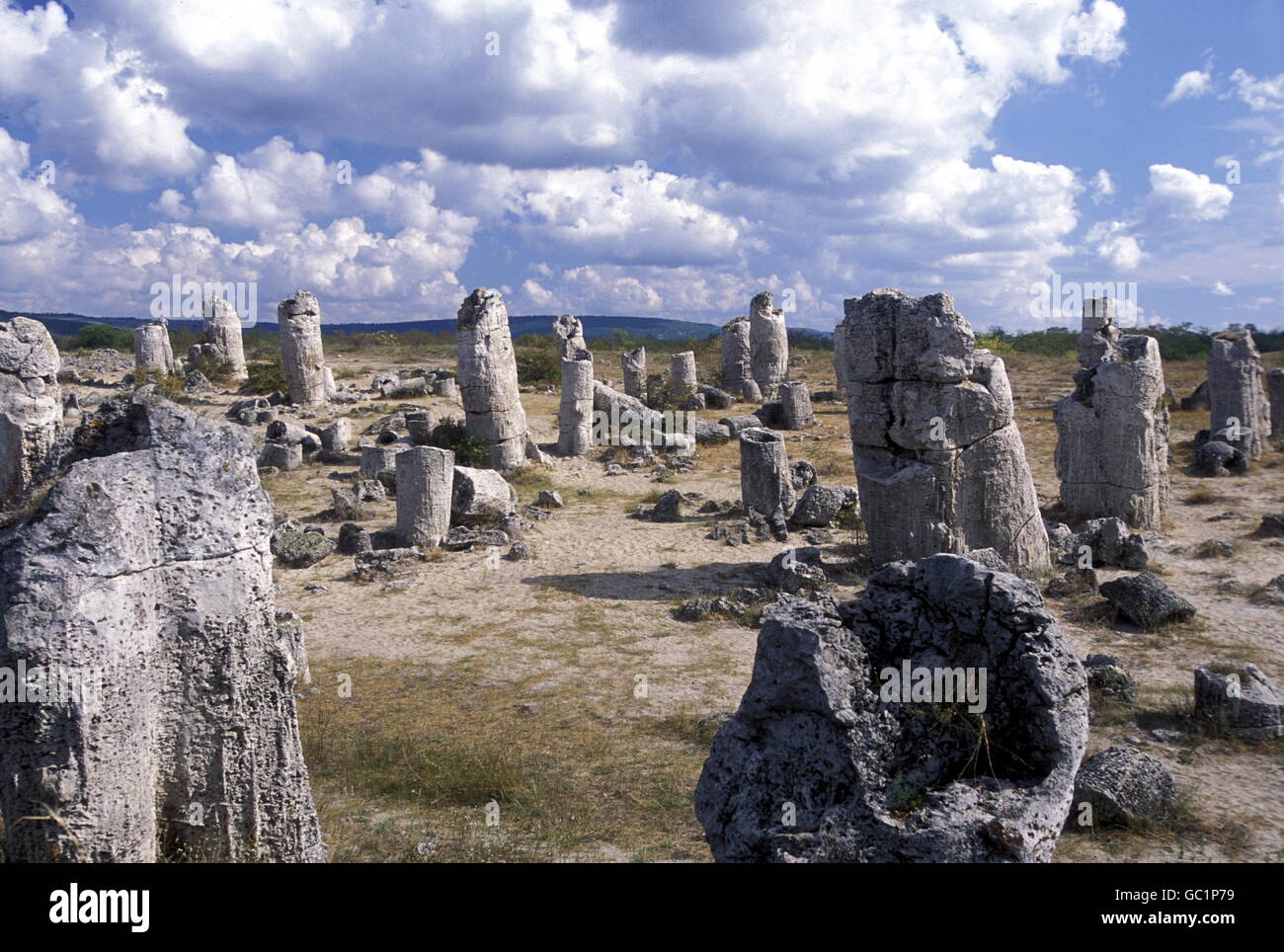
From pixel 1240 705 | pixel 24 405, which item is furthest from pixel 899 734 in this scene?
pixel 24 405

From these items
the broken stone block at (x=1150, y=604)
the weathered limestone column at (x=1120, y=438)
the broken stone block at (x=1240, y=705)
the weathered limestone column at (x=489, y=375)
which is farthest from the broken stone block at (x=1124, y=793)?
the weathered limestone column at (x=489, y=375)

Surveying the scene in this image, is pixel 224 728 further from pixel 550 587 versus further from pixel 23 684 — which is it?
pixel 550 587

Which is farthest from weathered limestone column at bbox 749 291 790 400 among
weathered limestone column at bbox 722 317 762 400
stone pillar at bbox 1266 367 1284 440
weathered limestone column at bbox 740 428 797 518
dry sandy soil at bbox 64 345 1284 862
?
weathered limestone column at bbox 740 428 797 518

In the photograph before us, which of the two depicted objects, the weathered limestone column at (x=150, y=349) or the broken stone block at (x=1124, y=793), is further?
the weathered limestone column at (x=150, y=349)

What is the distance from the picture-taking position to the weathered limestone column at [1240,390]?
56.4 ft

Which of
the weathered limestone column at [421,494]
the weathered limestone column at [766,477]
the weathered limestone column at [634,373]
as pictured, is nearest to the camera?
the weathered limestone column at [421,494]

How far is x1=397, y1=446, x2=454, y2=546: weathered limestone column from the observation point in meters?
12.4

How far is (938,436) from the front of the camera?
9852mm

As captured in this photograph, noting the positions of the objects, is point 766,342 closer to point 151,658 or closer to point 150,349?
point 150,349

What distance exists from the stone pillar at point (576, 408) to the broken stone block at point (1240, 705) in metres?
13.1

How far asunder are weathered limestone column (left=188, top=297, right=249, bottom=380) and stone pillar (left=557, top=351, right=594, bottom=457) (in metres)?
14.1

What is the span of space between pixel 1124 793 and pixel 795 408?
17.0 meters

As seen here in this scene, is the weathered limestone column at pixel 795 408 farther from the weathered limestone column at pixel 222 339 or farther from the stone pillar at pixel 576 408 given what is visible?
the weathered limestone column at pixel 222 339
